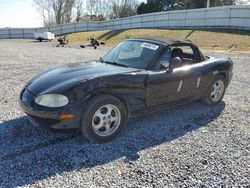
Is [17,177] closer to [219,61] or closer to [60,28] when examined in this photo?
[219,61]

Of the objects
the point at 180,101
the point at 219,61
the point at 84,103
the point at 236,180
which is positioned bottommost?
the point at 236,180

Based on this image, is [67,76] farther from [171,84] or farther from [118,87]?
[171,84]

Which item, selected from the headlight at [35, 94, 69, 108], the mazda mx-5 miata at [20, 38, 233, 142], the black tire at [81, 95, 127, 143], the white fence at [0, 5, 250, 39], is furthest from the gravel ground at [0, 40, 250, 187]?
the white fence at [0, 5, 250, 39]

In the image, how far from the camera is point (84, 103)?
137 inches

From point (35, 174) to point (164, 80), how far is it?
2.42 m

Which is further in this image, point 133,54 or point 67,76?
point 133,54

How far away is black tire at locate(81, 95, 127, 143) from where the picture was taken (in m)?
3.53

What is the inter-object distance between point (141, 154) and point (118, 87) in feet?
3.31

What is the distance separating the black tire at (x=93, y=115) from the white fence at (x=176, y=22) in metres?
22.9

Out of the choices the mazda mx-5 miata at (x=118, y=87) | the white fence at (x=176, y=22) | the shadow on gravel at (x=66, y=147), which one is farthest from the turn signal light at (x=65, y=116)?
the white fence at (x=176, y=22)

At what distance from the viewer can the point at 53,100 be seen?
3.46 meters

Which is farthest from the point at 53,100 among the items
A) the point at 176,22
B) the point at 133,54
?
the point at 176,22

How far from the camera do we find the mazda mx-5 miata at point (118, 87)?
3467 mm

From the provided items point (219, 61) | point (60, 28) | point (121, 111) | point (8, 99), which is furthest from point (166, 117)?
point (60, 28)
